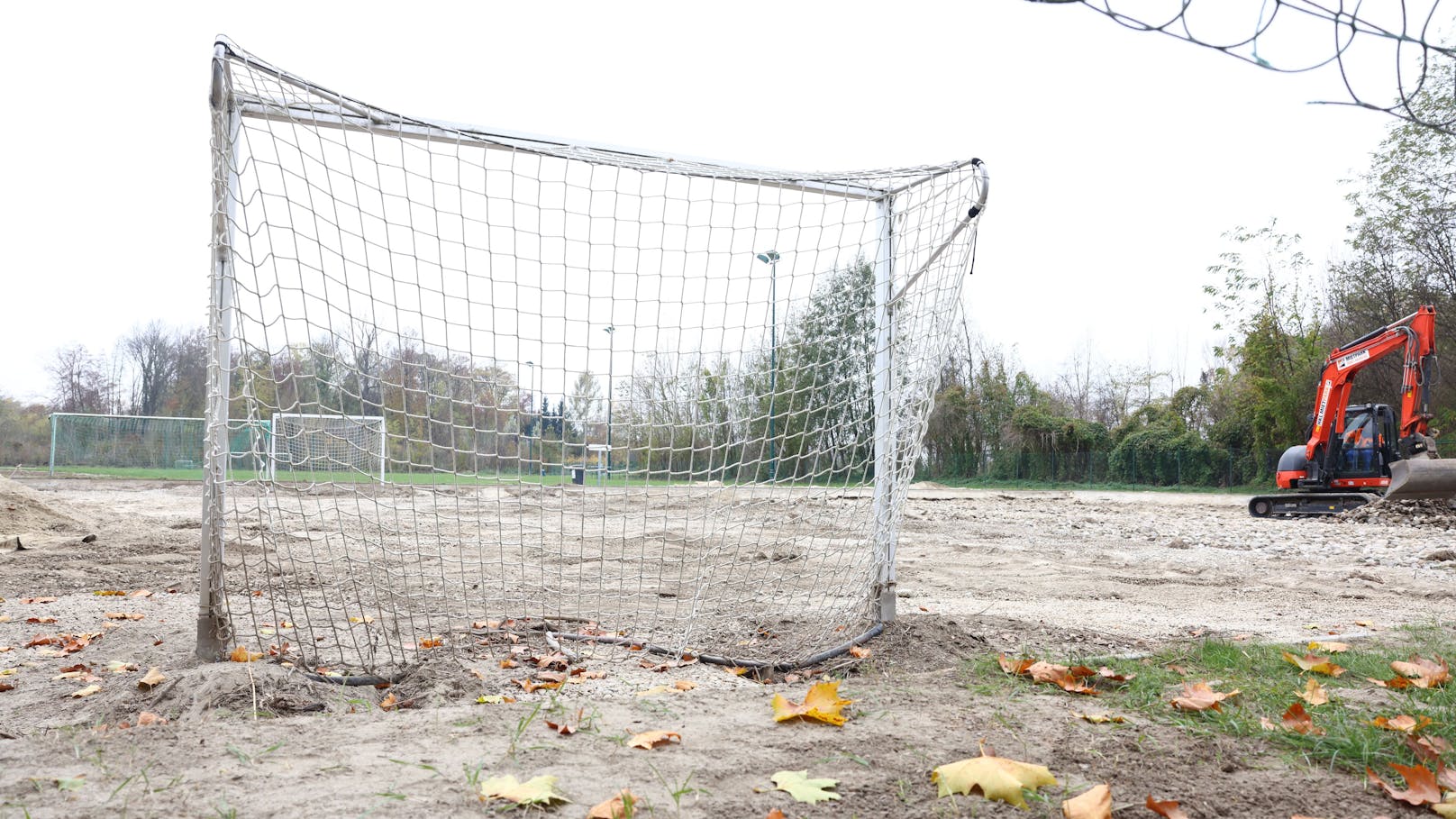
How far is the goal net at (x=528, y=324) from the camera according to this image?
10.6 feet

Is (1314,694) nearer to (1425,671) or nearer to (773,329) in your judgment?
(1425,671)

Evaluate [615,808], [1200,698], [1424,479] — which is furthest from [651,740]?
[1424,479]

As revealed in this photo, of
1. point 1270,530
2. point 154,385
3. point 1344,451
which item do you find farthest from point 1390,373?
point 154,385

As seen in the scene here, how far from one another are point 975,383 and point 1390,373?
1261 centimetres

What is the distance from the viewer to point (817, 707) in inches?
95.8

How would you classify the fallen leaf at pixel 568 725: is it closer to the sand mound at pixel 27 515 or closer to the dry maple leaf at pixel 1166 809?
the dry maple leaf at pixel 1166 809

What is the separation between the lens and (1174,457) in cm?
2688

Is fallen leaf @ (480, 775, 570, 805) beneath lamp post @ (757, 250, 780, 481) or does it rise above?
beneath

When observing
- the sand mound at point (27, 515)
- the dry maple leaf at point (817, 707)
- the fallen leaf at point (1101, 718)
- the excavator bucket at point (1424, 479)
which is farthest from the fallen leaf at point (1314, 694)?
the excavator bucket at point (1424, 479)

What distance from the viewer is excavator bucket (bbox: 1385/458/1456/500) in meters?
11.5

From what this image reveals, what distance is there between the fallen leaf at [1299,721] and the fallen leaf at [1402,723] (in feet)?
0.51

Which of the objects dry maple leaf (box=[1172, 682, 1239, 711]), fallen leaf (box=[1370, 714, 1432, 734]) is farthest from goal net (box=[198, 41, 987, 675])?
fallen leaf (box=[1370, 714, 1432, 734])

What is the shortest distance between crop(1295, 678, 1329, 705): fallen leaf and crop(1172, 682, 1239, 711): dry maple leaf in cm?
18

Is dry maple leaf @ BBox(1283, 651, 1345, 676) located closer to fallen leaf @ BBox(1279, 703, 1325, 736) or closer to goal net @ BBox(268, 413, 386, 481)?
fallen leaf @ BBox(1279, 703, 1325, 736)
